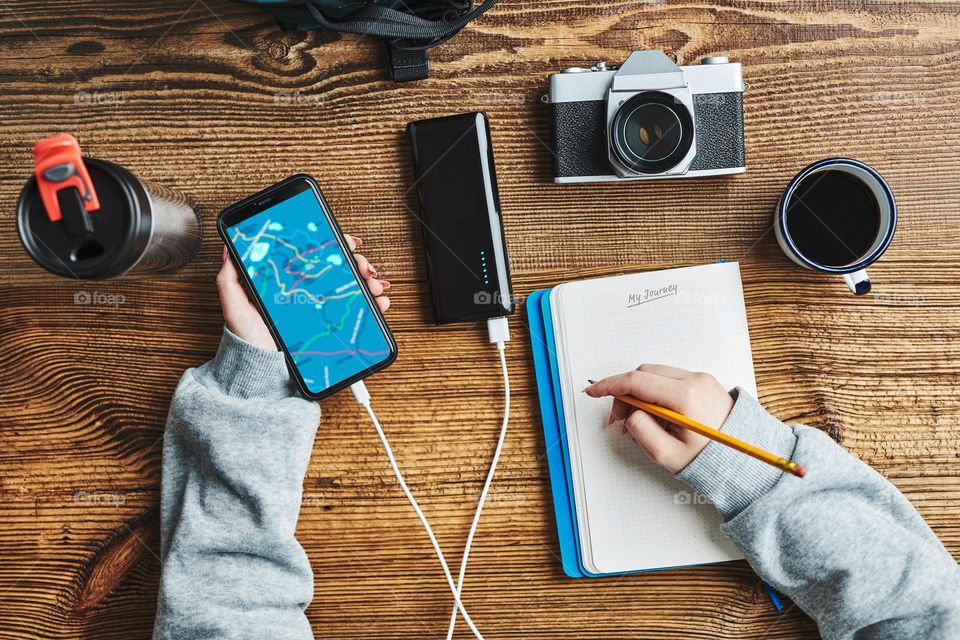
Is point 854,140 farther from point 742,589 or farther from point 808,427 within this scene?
point 742,589

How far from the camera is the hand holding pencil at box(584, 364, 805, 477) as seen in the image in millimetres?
698

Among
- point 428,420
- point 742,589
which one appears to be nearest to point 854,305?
point 742,589

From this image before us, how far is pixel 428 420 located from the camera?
0.79 m

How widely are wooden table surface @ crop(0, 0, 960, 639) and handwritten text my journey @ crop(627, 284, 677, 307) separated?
42mm

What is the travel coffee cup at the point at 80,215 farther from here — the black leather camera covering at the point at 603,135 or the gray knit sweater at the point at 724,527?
the black leather camera covering at the point at 603,135

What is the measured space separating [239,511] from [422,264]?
1.15 feet

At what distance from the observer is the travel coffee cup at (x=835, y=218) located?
2.35 feet

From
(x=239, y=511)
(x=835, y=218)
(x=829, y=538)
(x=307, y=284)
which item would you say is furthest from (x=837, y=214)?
(x=239, y=511)

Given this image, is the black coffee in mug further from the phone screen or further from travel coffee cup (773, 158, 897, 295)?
the phone screen

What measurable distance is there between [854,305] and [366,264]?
1.96 feet

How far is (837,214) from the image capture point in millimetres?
729

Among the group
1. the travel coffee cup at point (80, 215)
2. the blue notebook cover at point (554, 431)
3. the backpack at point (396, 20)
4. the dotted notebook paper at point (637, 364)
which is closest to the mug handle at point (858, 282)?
the dotted notebook paper at point (637, 364)

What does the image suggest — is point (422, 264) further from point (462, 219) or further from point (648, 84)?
point (648, 84)

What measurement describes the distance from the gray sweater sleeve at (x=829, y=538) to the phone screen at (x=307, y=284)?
1.36 feet
